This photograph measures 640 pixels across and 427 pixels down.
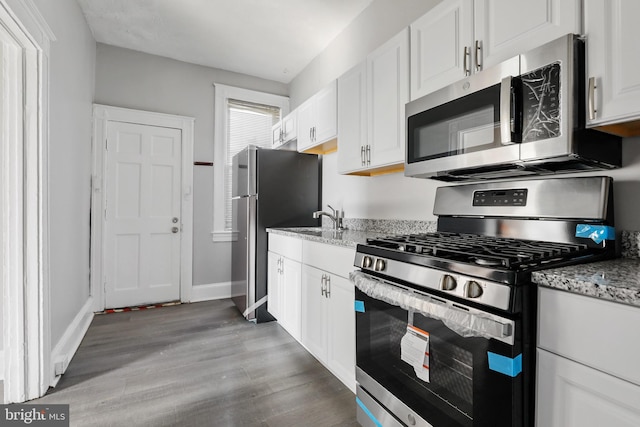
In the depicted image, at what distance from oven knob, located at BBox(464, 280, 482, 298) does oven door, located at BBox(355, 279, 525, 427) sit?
59mm

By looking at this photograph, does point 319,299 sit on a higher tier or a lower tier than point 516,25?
lower

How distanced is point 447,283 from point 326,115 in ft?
6.22

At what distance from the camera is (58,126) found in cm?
217

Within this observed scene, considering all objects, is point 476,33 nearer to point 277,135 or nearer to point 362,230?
point 362,230

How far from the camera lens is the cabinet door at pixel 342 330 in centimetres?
176

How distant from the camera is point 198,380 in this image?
6.66ft

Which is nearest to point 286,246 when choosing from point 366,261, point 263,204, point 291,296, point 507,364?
point 291,296

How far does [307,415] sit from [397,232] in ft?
4.19

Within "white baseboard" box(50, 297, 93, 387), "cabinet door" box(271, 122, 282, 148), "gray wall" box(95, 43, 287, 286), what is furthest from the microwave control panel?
"gray wall" box(95, 43, 287, 286)

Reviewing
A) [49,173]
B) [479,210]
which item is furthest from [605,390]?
[49,173]

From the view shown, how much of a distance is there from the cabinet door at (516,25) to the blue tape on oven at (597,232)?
70 cm

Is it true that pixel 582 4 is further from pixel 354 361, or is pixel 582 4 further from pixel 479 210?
pixel 354 361

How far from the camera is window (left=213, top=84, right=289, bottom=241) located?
3.88m

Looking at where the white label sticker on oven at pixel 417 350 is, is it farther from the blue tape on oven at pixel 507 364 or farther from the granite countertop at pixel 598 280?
the granite countertop at pixel 598 280
